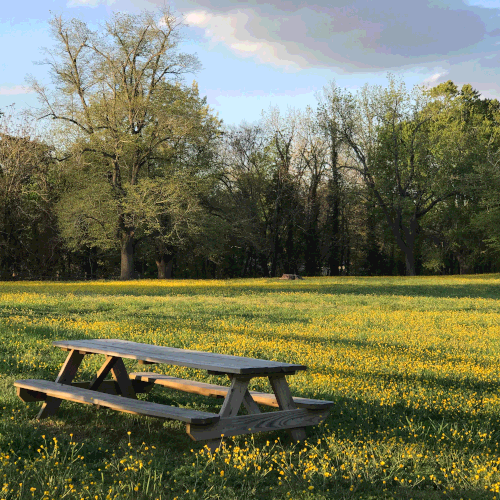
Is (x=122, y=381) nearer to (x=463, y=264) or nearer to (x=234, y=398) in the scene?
(x=234, y=398)

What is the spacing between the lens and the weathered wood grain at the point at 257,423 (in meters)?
4.66

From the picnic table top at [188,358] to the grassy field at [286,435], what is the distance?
63 cm

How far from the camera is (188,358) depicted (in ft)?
17.9

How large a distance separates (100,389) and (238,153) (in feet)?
150

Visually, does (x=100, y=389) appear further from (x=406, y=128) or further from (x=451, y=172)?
(x=406, y=128)

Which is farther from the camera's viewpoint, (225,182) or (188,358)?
(225,182)

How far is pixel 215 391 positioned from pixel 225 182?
44.0 m

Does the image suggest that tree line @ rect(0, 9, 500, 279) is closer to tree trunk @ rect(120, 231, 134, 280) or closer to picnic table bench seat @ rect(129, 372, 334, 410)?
tree trunk @ rect(120, 231, 134, 280)

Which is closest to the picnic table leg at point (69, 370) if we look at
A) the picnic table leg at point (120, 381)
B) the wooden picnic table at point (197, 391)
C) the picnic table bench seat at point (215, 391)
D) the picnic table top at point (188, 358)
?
the wooden picnic table at point (197, 391)

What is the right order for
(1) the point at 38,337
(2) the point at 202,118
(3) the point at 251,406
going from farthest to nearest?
(2) the point at 202,118 < (1) the point at 38,337 < (3) the point at 251,406

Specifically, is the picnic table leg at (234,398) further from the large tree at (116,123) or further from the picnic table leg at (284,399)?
the large tree at (116,123)

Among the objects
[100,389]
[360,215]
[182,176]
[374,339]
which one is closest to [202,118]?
[182,176]

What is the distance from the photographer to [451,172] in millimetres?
48406

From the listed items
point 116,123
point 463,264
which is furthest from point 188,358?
point 463,264
